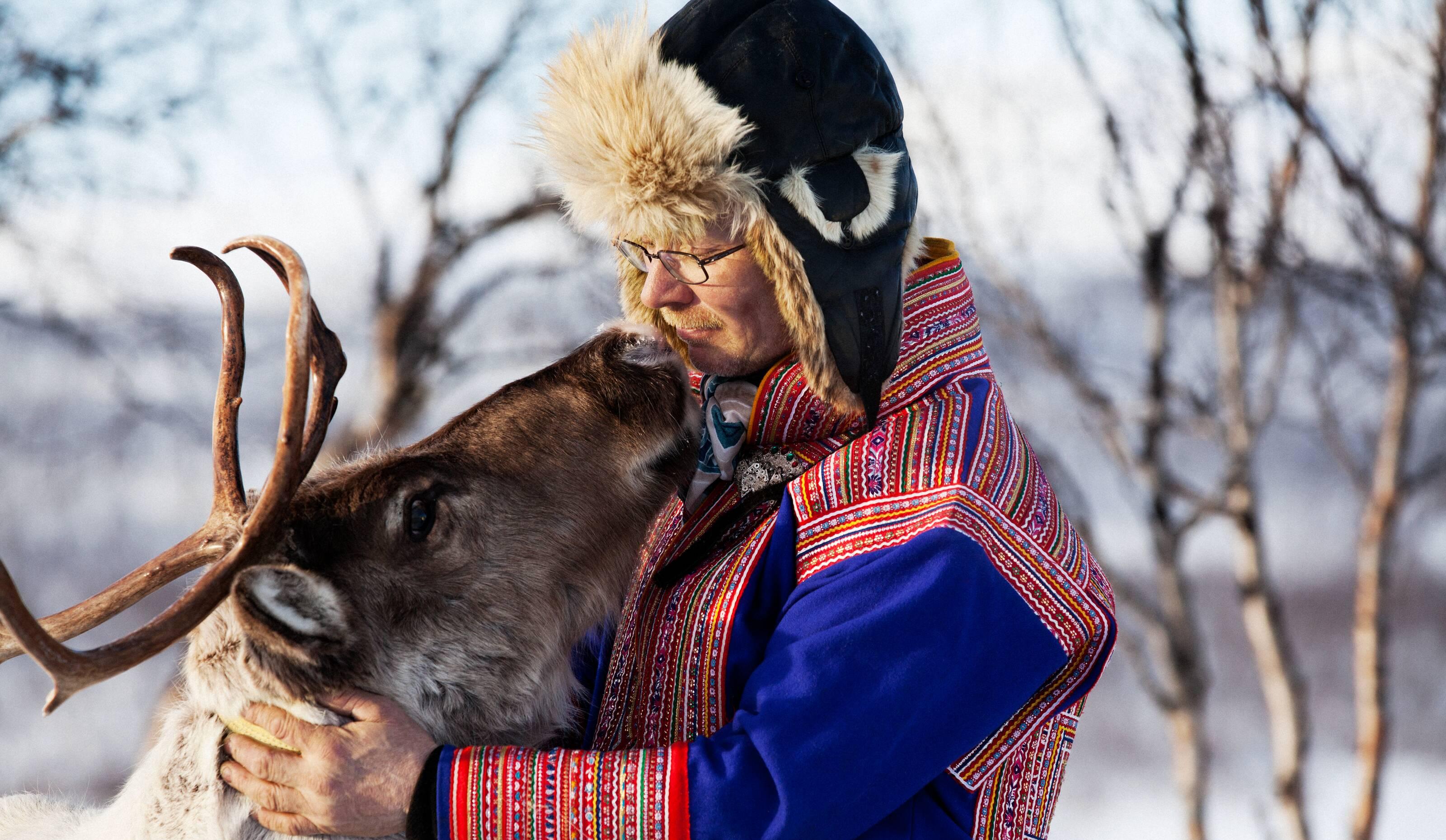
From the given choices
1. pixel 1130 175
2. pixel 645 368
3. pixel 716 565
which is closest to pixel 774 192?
pixel 645 368

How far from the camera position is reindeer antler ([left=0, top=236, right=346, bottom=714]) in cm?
177

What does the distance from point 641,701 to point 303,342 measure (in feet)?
3.18

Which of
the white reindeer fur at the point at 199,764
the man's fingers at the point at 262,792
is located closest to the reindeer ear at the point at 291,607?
the white reindeer fur at the point at 199,764

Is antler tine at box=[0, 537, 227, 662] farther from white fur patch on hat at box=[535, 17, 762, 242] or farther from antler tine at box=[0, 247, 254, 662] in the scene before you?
white fur patch on hat at box=[535, 17, 762, 242]

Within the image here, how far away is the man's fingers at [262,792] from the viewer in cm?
201

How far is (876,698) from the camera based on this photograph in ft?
6.09

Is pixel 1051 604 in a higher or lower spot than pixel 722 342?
lower

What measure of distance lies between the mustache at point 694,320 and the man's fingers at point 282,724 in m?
1.03

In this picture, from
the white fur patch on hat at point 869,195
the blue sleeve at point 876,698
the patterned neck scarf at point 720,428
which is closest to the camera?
the blue sleeve at point 876,698

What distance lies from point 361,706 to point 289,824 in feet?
0.74

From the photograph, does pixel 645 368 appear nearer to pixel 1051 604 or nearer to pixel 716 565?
pixel 716 565

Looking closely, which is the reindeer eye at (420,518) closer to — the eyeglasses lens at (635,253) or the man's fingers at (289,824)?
the man's fingers at (289,824)

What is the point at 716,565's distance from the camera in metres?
2.31

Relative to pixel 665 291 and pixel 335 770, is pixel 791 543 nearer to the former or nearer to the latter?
pixel 665 291
